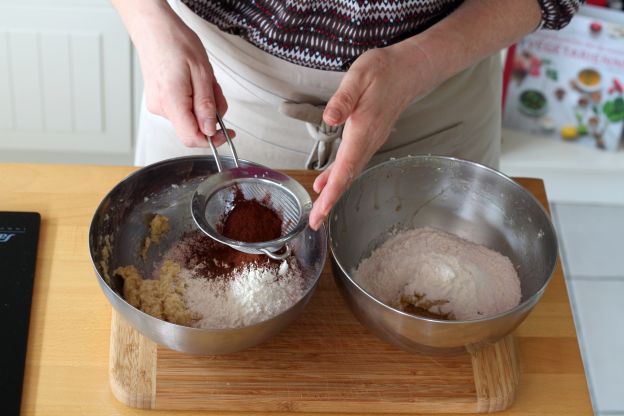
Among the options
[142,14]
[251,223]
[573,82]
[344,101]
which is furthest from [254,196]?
[573,82]

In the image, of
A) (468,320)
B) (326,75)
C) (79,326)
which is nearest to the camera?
(468,320)

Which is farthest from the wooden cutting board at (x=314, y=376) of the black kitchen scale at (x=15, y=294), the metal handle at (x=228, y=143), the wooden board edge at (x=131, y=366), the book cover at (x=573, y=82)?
the book cover at (x=573, y=82)

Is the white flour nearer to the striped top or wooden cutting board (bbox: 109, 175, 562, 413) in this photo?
wooden cutting board (bbox: 109, 175, 562, 413)

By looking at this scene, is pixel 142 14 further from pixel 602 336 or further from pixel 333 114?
pixel 602 336

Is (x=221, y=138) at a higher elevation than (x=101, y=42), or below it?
higher

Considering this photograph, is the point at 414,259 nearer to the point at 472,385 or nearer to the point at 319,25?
the point at 472,385

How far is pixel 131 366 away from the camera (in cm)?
84

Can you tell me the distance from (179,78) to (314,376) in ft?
1.23

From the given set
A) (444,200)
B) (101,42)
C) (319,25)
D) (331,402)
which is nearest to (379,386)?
(331,402)

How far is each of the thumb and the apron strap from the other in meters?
0.14

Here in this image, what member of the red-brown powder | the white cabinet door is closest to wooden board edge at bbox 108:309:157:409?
the red-brown powder

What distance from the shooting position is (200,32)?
3.53 ft

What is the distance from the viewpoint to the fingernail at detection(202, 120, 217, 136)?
34.1 inches

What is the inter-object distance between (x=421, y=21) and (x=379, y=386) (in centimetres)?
47
